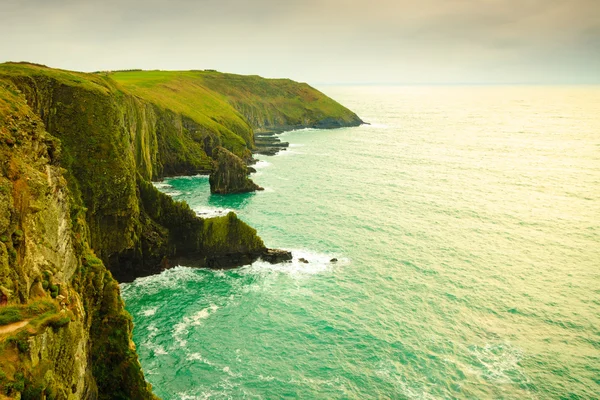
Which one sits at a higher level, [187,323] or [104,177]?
[104,177]

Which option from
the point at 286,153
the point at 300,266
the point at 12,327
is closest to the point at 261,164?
the point at 286,153

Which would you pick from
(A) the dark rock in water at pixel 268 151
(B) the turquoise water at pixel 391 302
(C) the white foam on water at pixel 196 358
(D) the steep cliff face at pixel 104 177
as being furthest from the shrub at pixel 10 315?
(A) the dark rock in water at pixel 268 151

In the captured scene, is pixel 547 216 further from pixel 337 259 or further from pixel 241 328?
pixel 241 328

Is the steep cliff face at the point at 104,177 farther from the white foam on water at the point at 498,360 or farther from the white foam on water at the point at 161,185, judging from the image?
the white foam on water at the point at 161,185

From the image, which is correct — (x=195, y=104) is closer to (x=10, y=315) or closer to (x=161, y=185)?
(x=161, y=185)

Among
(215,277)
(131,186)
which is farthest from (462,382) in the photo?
(131,186)

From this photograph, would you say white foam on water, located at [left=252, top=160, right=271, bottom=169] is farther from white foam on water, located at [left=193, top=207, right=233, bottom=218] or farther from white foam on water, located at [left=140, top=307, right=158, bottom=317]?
white foam on water, located at [left=140, top=307, right=158, bottom=317]
